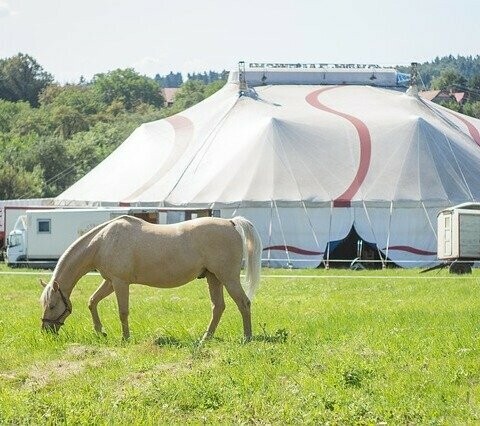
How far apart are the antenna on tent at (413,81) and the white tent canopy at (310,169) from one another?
82 cm

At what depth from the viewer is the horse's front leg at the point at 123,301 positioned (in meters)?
14.2

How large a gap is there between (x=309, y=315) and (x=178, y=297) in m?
6.74

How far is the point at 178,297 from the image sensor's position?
76.5ft

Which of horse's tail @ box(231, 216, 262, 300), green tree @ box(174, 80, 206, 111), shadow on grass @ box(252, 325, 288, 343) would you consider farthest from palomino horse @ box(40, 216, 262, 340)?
green tree @ box(174, 80, 206, 111)

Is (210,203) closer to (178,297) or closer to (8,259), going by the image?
(8,259)

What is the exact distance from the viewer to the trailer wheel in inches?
1287

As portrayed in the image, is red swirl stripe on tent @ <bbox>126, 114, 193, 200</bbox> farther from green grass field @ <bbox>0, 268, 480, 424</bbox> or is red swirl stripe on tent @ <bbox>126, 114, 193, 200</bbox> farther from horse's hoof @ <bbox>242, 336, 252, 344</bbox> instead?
horse's hoof @ <bbox>242, 336, 252, 344</bbox>

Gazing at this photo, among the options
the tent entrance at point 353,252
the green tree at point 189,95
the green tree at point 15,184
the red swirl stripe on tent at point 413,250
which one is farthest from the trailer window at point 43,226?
the green tree at point 189,95

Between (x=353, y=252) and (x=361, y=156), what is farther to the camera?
(x=361, y=156)

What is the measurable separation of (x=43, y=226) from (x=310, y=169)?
33.9 feet

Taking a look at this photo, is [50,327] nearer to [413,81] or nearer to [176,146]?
[176,146]

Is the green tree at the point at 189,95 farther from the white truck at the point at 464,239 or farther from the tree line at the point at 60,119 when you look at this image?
the white truck at the point at 464,239

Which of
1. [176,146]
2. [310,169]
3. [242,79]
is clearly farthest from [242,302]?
[242,79]

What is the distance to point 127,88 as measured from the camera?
455 feet
